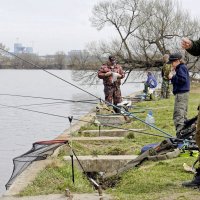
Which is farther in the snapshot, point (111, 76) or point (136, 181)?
point (111, 76)

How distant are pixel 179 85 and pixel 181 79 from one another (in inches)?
6.5

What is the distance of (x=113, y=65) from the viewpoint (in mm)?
14250

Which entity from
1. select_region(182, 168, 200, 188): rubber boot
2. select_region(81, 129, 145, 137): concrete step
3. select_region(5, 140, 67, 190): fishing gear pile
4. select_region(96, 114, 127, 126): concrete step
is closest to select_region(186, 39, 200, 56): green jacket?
select_region(182, 168, 200, 188): rubber boot

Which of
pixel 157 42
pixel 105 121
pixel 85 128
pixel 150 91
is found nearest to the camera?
pixel 85 128

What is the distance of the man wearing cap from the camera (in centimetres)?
888

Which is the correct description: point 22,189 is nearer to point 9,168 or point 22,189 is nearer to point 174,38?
point 9,168

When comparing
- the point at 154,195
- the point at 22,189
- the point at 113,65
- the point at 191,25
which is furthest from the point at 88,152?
the point at 191,25

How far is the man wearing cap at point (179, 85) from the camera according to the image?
8.88 metres

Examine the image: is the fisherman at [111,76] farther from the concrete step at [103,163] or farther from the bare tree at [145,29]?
the bare tree at [145,29]

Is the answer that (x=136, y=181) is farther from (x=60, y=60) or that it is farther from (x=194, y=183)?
(x=60, y=60)

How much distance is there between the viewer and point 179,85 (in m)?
9.09

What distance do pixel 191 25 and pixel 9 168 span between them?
2773 cm

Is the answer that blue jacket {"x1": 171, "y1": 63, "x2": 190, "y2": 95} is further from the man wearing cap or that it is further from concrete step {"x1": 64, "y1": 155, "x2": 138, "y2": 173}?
concrete step {"x1": 64, "y1": 155, "x2": 138, "y2": 173}

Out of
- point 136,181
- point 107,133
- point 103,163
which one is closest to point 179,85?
point 103,163
